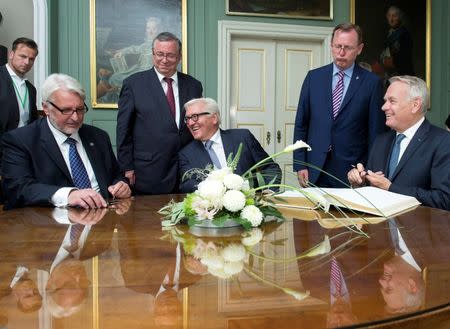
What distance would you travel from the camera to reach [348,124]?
4.03 m

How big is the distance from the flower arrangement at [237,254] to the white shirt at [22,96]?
11.6 ft

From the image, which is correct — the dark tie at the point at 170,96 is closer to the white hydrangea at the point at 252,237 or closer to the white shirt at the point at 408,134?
the white shirt at the point at 408,134

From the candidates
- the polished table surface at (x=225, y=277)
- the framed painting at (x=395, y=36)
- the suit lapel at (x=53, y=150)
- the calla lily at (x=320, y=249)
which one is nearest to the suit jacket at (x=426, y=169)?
the polished table surface at (x=225, y=277)

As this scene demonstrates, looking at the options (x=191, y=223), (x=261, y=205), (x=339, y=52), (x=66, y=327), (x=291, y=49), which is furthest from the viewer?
A: (x=291, y=49)

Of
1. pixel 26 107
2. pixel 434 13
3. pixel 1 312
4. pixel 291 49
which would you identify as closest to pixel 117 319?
pixel 1 312

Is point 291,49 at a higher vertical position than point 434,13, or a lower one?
lower

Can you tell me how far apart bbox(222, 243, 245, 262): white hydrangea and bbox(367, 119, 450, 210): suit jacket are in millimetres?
1444

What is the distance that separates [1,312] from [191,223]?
0.88 metres

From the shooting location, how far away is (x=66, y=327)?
91 centimetres

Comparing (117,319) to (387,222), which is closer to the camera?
(117,319)

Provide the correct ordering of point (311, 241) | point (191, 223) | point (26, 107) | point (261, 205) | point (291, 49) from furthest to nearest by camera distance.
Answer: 1. point (291, 49)
2. point (26, 107)
3. point (261, 205)
4. point (191, 223)
5. point (311, 241)

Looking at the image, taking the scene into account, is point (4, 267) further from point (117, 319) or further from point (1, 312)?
point (117, 319)

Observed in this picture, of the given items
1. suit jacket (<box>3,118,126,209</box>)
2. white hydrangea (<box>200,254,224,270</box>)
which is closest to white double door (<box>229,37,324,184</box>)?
suit jacket (<box>3,118,126,209</box>)

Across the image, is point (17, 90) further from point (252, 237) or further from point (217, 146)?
point (252, 237)
